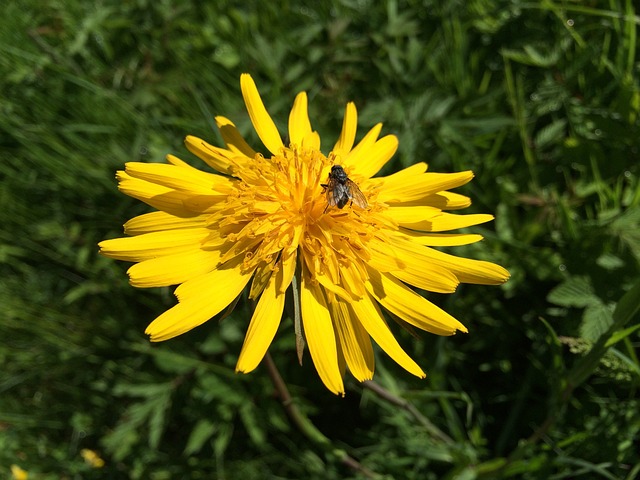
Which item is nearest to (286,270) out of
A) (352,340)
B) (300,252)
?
(300,252)

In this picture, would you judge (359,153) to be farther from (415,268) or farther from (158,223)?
(158,223)

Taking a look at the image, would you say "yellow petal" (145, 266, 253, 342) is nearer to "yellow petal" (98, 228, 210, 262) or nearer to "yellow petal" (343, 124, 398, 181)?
"yellow petal" (98, 228, 210, 262)

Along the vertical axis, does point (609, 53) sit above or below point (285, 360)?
above

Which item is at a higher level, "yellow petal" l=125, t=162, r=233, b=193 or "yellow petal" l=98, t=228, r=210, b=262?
"yellow petal" l=125, t=162, r=233, b=193

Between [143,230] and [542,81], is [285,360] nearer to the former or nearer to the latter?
[143,230]

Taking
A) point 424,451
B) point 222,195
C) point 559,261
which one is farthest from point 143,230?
point 559,261

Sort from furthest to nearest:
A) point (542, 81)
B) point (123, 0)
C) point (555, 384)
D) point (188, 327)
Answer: point (123, 0), point (542, 81), point (555, 384), point (188, 327)

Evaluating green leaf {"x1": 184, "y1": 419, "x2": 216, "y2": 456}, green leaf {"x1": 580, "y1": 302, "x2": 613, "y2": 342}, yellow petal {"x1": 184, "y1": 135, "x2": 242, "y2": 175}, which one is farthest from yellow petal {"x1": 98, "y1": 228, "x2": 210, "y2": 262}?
green leaf {"x1": 580, "y1": 302, "x2": 613, "y2": 342}
